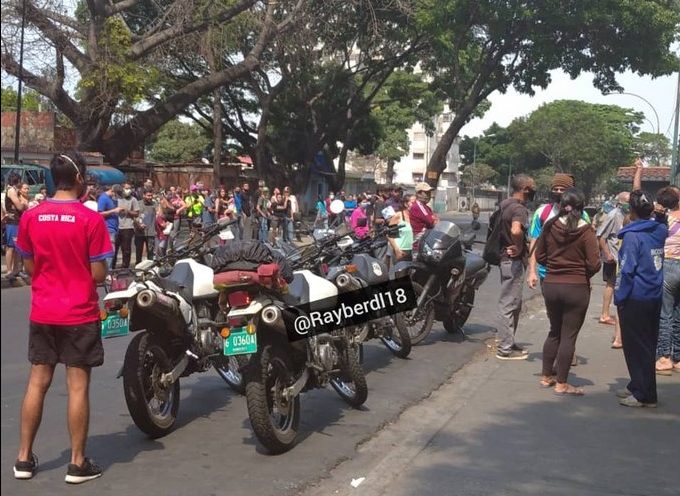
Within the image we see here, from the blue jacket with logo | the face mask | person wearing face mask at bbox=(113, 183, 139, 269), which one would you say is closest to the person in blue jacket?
the blue jacket with logo

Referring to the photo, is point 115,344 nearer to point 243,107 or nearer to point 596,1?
point 596,1

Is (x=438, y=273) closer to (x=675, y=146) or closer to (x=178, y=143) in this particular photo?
(x=675, y=146)

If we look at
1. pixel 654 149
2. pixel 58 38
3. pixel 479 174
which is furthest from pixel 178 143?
pixel 479 174

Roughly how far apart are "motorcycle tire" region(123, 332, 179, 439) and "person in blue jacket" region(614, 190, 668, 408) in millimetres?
3356

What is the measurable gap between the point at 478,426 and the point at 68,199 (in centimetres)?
307

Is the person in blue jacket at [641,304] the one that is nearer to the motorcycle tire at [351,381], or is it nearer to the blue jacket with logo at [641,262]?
the blue jacket with logo at [641,262]

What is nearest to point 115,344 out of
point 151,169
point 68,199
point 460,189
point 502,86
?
point 68,199

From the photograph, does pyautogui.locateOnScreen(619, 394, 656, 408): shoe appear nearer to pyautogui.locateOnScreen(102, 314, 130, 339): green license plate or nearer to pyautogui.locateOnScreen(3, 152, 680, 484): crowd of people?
pyautogui.locateOnScreen(3, 152, 680, 484): crowd of people

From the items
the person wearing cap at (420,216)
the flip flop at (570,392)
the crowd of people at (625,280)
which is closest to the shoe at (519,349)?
the crowd of people at (625,280)

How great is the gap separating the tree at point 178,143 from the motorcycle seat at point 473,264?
4024 cm

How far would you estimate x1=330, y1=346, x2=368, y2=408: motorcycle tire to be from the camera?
5.38m

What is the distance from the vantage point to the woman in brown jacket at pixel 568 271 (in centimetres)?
606

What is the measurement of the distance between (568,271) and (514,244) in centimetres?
119

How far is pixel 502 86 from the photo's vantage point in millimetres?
30156
